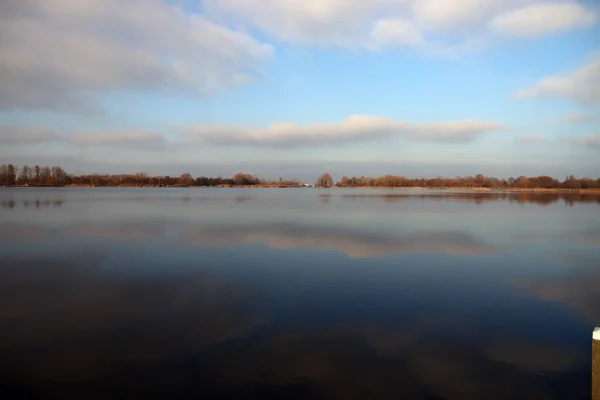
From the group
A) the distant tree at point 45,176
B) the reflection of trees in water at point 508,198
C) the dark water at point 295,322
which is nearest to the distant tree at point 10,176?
the distant tree at point 45,176

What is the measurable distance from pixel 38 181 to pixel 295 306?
132389 mm

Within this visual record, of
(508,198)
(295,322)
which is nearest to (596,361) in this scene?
(295,322)

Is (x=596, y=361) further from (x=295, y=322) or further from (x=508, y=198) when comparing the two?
(x=508, y=198)

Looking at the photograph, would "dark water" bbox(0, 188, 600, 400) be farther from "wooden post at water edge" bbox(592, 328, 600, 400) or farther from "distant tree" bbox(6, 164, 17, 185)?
"distant tree" bbox(6, 164, 17, 185)

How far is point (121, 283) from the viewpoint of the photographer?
877cm

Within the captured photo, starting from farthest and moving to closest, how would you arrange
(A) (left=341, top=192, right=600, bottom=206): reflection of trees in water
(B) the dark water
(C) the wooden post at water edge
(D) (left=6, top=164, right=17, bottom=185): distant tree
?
(D) (left=6, top=164, right=17, bottom=185): distant tree, (A) (left=341, top=192, right=600, bottom=206): reflection of trees in water, (B) the dark water, (C) the wooden post at water edge

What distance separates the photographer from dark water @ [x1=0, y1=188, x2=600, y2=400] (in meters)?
4.56

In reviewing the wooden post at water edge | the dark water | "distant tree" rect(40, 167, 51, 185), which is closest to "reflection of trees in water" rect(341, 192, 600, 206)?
the dark water

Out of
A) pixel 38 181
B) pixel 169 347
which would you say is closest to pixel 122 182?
pixel 38 181

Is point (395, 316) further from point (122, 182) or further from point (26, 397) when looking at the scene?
point (122, 182)

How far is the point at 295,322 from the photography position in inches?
251

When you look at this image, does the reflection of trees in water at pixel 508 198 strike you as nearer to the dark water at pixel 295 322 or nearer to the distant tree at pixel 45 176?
the dark water at pixel 295 322

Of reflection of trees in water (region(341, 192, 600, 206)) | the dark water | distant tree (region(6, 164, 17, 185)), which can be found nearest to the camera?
the dark water

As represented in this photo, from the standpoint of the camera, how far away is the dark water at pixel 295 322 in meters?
4.56
